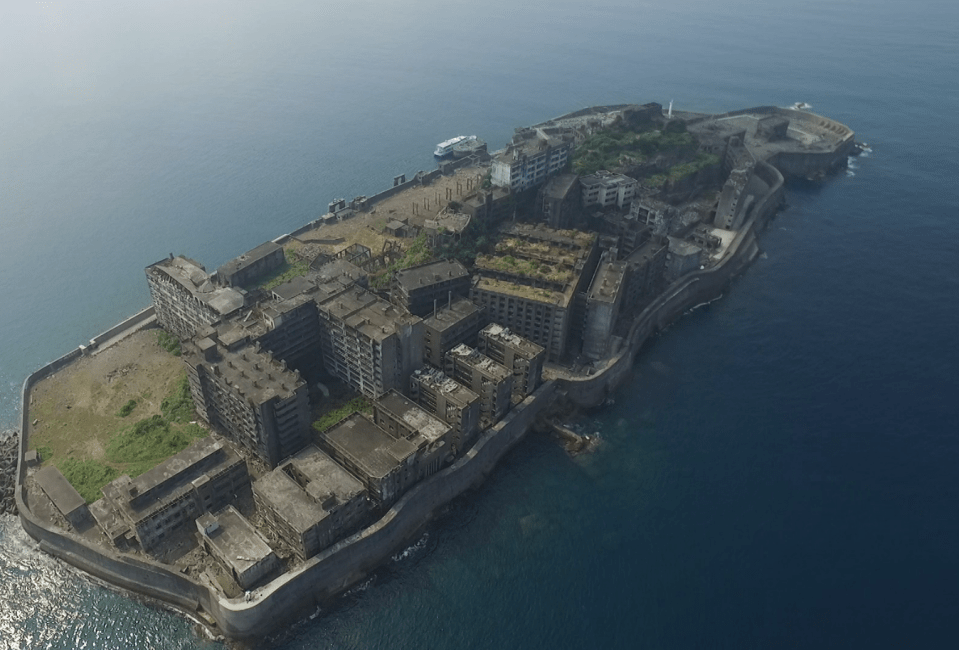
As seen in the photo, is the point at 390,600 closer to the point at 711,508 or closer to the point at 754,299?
the point at 711,508

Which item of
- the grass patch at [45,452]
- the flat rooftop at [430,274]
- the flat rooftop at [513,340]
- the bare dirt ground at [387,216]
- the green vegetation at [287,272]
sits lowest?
the grass patch at [45,452]

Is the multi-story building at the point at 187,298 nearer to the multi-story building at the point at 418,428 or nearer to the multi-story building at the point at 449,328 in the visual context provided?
the multi-story building at the point at 418,428

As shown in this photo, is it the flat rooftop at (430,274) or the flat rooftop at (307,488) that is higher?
the flat rooftop at (430,274)

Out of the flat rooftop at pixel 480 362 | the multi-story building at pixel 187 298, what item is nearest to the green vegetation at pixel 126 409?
the multi-story building at pixel 187 298

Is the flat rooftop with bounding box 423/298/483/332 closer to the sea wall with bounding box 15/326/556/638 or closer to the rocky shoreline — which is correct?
the sea wall with bounding box 15/326/556/638

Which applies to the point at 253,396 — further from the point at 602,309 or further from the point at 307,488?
the point at 602,309

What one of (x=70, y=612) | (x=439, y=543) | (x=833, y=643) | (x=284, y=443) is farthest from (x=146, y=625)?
(x=833, y=643)

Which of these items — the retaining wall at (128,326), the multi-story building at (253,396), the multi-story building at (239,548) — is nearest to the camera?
the multi-story building at (239,548)

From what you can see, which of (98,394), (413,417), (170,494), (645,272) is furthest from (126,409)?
(645,272)

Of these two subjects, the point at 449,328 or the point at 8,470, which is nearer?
the point at 8,470
